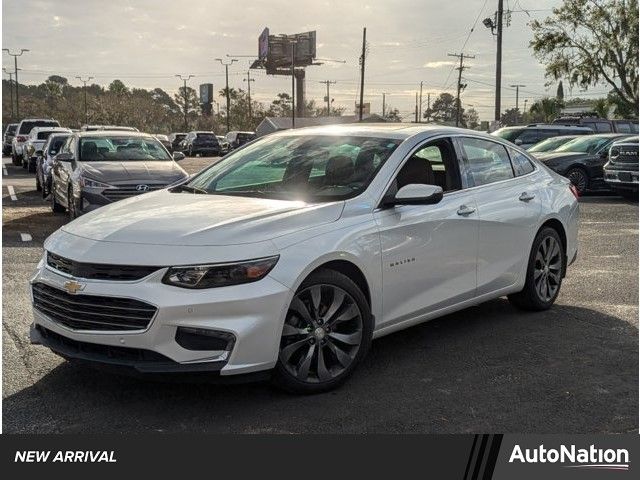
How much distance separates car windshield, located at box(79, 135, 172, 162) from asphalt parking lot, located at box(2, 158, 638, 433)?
598 cm

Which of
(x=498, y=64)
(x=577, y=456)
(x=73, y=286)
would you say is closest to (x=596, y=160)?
(x=577, y=456)

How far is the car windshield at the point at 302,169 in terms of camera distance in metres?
5.02

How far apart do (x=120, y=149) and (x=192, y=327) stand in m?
9.24

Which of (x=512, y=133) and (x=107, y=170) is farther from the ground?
(x=512, y=133)

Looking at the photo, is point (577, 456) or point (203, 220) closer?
point (577, 456)

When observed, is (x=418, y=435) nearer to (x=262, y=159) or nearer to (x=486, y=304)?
(x=262, y=159)

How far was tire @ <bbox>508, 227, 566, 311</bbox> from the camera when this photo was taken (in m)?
6.31

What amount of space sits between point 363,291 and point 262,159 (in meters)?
1.54

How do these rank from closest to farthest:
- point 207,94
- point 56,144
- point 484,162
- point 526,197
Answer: point 484,162
point 526,197
point 56,144
point 207,94

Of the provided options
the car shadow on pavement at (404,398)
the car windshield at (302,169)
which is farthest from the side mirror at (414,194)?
the car shadow on pavement at (404,398)

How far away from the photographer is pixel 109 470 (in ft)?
11.2

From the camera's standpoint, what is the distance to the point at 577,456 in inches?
142

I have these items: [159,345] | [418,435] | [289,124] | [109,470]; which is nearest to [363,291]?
[418,435]

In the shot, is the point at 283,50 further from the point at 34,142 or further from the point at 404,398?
the point at 404,398
